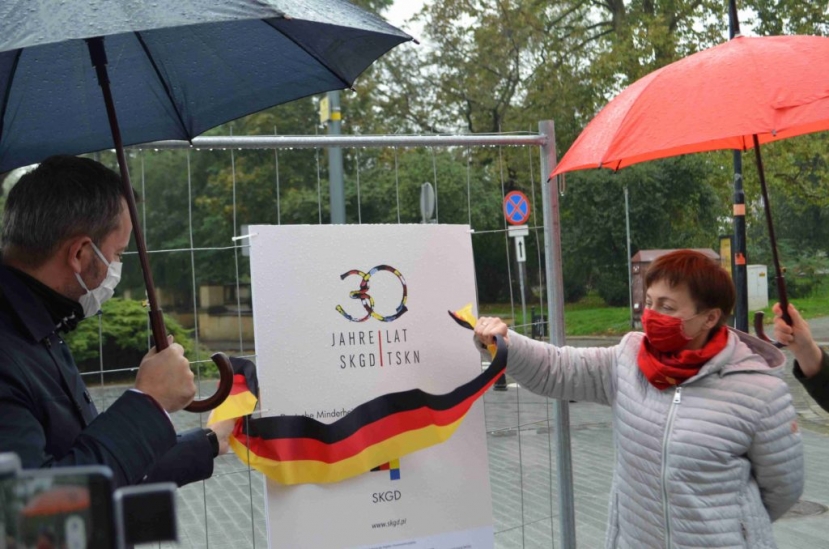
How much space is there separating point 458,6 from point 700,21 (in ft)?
19.5

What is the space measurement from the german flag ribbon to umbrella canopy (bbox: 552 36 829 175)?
0.79 m

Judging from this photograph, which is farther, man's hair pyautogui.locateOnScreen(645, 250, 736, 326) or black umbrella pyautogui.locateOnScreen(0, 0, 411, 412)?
man's hair pyautogui.locateOnScreen(645, 250, 736, 326)

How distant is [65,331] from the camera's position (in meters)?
2.13

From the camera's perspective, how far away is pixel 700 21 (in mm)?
19344

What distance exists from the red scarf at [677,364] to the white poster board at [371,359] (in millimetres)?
596

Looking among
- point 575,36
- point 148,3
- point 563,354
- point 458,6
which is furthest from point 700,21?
point 148,3

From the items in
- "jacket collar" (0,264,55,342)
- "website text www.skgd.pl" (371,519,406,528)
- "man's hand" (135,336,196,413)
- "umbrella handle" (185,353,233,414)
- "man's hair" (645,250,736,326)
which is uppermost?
"jacket collar" (0,264,55,342)

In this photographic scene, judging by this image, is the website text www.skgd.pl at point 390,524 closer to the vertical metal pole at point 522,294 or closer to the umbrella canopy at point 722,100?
the vertical metal pole at point 522,294

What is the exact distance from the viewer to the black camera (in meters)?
0.90

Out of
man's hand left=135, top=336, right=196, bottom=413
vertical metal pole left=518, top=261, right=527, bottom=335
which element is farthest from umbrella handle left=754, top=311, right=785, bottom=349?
man's hand left=135, top=336, right=196, bottom=413

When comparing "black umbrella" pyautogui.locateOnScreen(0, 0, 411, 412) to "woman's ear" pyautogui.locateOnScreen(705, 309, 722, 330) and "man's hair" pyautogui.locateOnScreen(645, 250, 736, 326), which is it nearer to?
"man's hair" pyautogui.locateOnScreen(645, 250, 736, 326)

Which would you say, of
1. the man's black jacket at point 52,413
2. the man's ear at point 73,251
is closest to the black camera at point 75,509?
the man's black jacket at point 52,413

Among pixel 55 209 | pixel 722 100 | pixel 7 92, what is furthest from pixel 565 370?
pixel 7 92

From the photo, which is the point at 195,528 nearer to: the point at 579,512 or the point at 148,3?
the point at 579,512
